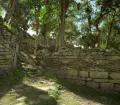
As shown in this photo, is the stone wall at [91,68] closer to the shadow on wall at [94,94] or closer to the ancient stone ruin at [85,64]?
the ancient stone ruin at [85,64]

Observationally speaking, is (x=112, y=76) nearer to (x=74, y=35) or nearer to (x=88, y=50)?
(x=88, y=50)

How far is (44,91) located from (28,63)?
3151mm

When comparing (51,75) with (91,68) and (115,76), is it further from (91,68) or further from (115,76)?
(115,76)

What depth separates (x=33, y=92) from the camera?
6508 mm

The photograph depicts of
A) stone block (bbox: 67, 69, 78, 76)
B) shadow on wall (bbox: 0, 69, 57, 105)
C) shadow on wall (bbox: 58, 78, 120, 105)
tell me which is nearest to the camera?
shadow on wall (bbox: 0, 69, 57, 105)

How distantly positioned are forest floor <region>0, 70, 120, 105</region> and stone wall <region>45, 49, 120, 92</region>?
0.39 meters

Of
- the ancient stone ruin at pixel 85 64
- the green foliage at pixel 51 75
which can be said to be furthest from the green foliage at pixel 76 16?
the green foliage at pixel 51 75

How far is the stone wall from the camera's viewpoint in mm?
8312

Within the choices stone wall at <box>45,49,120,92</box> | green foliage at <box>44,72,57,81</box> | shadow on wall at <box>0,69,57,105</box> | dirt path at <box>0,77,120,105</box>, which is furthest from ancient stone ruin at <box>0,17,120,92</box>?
dirt path at <box>0,77,120,105</box>

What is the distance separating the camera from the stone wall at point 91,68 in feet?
27.3

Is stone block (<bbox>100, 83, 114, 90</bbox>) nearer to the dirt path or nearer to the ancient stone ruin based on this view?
the ancient stone ruin

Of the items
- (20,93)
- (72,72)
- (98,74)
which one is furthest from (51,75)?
(20,93)

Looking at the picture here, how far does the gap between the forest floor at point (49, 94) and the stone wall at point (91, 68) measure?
39cm

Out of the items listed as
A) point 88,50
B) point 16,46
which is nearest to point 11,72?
point 16,46
